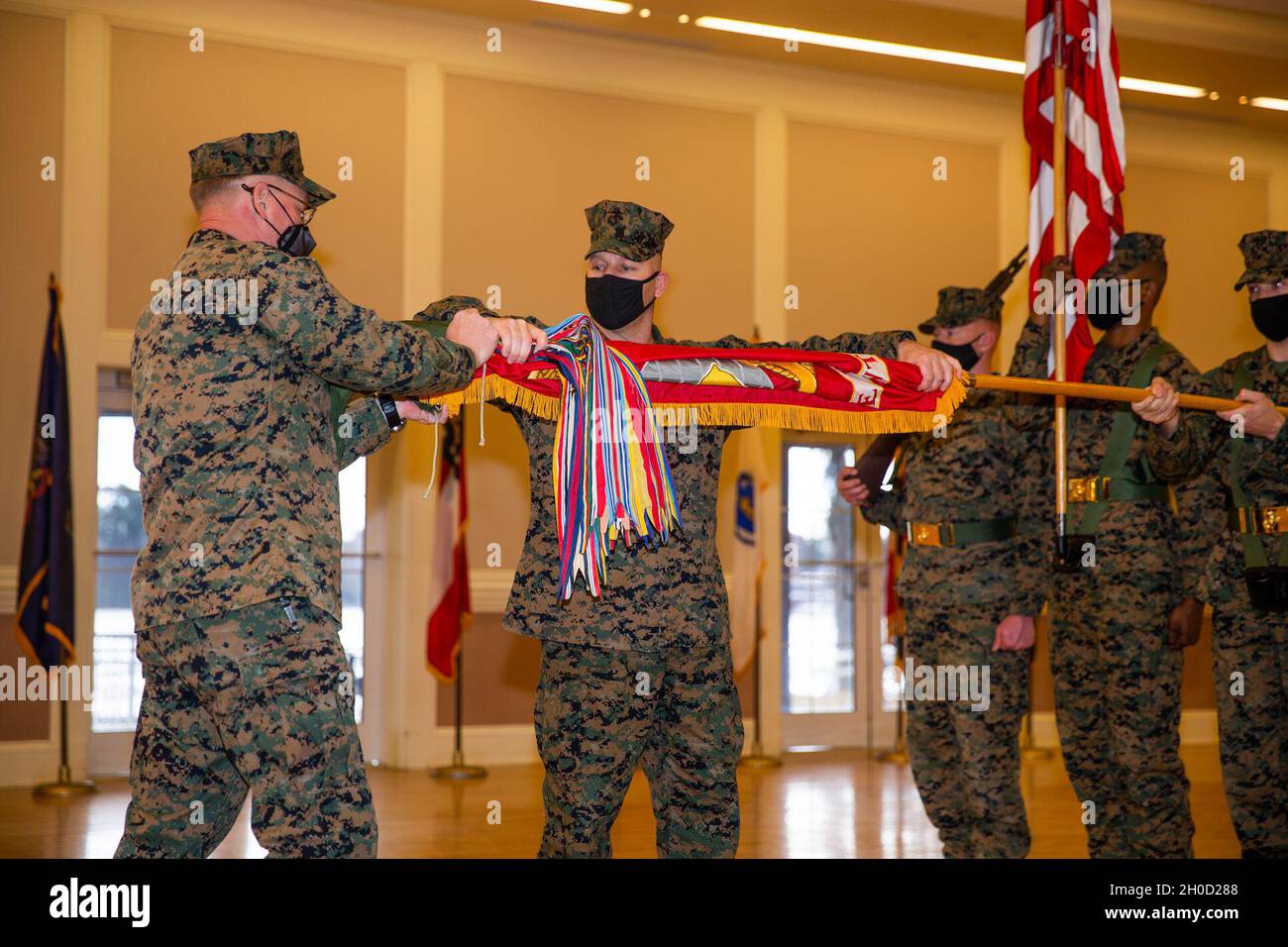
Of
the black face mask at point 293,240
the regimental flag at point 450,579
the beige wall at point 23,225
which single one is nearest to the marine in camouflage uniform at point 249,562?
the black face mask at point 293,240

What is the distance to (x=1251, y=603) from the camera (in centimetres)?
382

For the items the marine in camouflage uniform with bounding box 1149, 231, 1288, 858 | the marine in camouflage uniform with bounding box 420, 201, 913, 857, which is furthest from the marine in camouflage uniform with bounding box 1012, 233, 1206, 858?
the marine in camouflage uniform with bounding box 420, 201, 913, 857

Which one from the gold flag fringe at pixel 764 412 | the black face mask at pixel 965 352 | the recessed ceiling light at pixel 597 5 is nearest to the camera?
the gold flag fringe at pixel 764 412

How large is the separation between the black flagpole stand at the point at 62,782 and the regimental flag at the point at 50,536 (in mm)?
112

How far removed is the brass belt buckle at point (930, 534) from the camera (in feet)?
13.5

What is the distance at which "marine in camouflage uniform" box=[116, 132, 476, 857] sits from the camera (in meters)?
2.24

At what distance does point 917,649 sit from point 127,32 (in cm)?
533

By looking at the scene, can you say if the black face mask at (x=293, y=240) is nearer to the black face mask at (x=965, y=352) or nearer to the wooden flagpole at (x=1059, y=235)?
the wooden flagpole at (x=1059, y=235)

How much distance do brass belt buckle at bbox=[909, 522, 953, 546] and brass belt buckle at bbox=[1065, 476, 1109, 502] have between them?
39cm

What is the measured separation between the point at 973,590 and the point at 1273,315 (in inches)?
47.3

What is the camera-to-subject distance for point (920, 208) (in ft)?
27.8

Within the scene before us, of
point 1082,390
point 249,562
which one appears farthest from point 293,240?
point 1082,390

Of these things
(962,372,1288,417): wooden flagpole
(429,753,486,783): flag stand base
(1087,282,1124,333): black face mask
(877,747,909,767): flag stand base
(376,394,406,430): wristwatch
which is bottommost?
(877,747,909,767): flag stand base

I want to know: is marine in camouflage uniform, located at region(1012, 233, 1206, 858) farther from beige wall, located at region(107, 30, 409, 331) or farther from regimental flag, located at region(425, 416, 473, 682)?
beige wall, located at region(107, 30, 409, 331)
